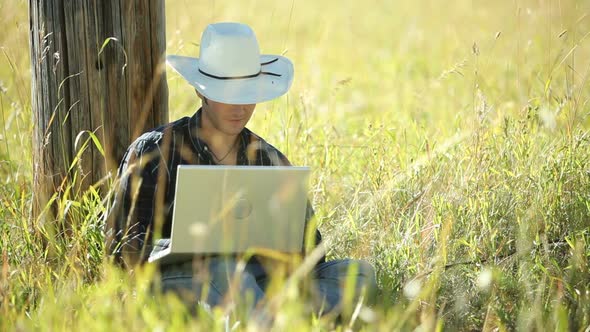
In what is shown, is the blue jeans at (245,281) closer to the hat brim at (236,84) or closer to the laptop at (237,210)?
the laptop at (237,210)

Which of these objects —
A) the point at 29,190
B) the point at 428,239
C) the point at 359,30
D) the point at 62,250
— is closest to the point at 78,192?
the point at 62,250

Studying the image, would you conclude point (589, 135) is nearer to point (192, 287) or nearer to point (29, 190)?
point (192, 287)

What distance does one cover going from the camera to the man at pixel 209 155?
3.81 meters

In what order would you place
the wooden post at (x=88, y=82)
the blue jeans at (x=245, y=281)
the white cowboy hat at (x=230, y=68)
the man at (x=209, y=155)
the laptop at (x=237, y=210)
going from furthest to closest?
1. the wooden post at (x=88, y=82)
2. the white cowboy hat at (x=230, y=68)
3. the man at (x=209, y=155)
4. the blue jeans at (x=245, y=281)
5. the laptop at (x=237, y=210)

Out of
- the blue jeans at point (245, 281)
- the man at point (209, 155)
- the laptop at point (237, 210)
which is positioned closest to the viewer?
the laptop at point (237, 210)

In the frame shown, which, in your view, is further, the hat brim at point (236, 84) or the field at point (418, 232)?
the hat brim at point (236, 84)

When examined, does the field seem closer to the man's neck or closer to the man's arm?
the man's arm

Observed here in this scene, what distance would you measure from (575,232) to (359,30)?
7413mm

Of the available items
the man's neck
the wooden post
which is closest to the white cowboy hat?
the man's neck

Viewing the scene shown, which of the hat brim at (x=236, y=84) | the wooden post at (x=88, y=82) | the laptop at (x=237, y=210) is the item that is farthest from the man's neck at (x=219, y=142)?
the laptop at (x=237, y=210)

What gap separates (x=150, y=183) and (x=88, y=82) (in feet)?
2.03

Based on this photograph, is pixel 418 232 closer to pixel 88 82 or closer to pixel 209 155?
pixel 209 155

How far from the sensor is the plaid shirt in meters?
3.85

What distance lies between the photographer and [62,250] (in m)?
4.05
